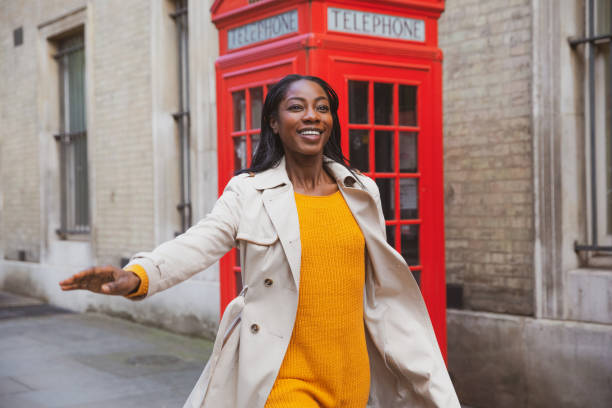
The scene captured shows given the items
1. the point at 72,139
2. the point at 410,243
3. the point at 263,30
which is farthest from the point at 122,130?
the point at 410,243

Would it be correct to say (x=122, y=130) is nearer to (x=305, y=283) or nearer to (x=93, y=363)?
(x=93, y=363)

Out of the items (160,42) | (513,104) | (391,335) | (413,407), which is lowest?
(413,407)

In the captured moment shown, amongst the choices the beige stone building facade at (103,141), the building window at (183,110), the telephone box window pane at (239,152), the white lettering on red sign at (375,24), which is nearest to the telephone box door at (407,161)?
the white lettering on red sign at (375,24)

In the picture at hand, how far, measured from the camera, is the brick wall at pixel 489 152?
18.7 ft

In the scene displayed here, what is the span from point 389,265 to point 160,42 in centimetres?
720

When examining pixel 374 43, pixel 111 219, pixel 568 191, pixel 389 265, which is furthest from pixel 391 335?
pixel 111 219

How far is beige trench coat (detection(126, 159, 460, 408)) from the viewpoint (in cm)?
254

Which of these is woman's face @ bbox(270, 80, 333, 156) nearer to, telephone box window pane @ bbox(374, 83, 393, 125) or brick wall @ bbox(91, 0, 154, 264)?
telephone box window pane @ bbox(374, 83, 393, 125)

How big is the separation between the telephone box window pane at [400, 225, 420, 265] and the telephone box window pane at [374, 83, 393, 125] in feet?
A: 2.03

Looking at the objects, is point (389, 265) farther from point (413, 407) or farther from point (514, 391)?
point (514, 391)

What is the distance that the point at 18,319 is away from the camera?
1020 centimetres

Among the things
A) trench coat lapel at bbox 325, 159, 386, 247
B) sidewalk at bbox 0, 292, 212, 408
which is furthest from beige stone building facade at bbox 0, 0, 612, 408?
trench coat lapel at bbox 325, 159, 386, 247

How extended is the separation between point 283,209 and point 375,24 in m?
2.03

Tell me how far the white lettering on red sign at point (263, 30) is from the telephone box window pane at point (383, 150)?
0.76 m
